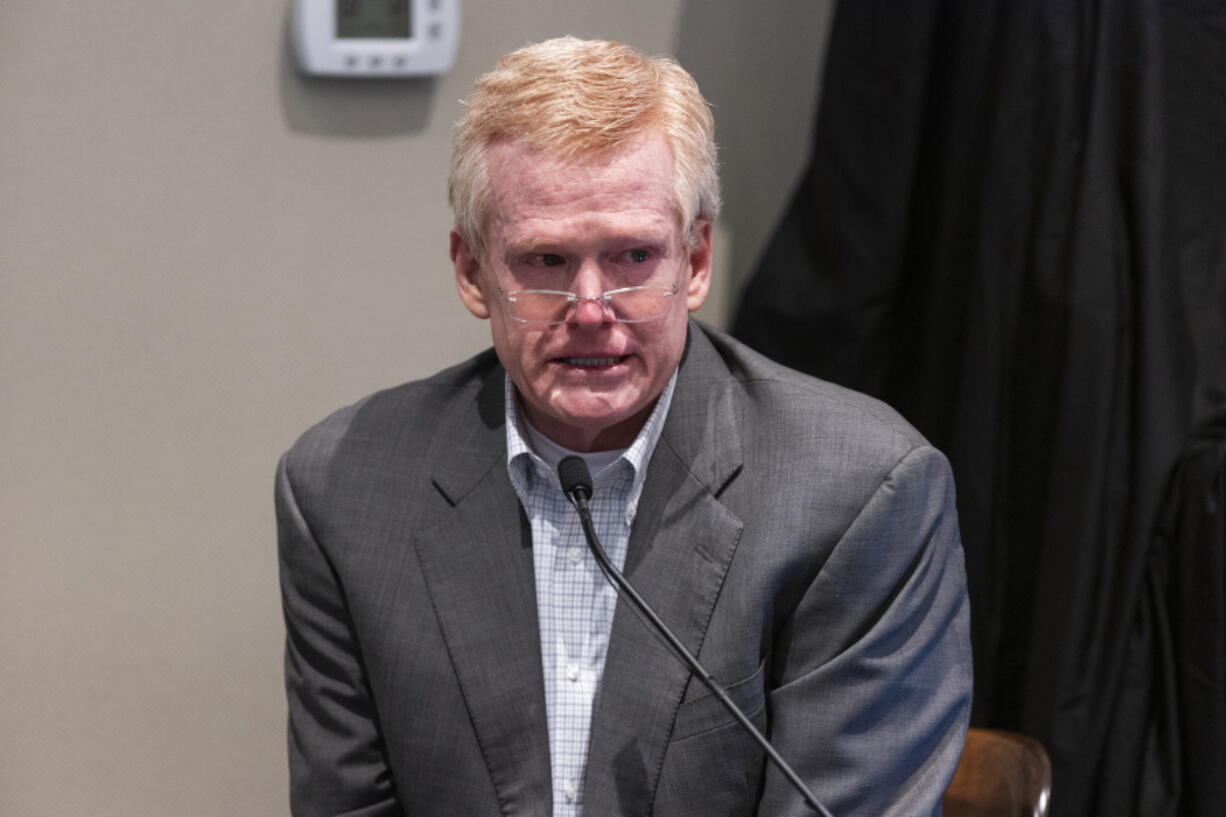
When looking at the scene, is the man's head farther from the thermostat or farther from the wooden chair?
the wooden chair

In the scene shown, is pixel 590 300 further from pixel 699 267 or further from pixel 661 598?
pixel 661 598

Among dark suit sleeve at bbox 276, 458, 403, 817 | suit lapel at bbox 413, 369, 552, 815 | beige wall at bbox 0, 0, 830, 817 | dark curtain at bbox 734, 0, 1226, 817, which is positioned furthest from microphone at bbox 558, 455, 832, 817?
dark curtain at bbox 734, 0, 1226, 817

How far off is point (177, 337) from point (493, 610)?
616 millimetres

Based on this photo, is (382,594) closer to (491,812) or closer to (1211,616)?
(491,812)

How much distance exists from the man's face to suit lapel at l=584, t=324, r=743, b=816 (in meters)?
0.09

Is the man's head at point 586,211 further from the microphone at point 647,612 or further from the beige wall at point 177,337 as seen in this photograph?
the beige wall at point 177,337

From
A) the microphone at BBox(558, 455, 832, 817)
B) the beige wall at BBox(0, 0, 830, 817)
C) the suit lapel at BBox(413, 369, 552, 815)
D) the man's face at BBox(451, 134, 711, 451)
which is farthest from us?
the beige wall at BBox(0, 0, 830, 817)

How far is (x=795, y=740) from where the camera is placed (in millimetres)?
1344

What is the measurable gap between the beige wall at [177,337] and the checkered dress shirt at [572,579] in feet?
1.66

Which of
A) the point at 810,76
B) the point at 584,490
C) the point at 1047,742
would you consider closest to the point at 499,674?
the point at 584,490

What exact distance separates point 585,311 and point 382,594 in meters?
0.36

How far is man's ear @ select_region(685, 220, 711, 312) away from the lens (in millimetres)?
1418

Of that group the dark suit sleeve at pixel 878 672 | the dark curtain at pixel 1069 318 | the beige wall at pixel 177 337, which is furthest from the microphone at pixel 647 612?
the dark curtain at pixel 1069 318

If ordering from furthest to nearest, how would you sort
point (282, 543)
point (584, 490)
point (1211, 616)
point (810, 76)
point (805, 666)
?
point (810, 76) → point (1211, 616) → point (282, 543) → point (805, 666) → point (584, 490)
